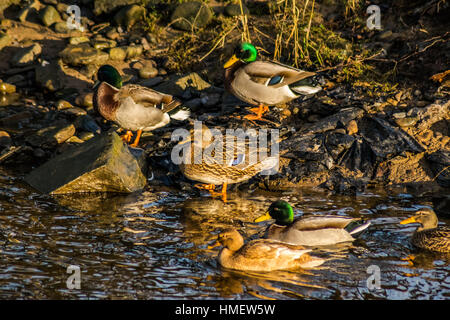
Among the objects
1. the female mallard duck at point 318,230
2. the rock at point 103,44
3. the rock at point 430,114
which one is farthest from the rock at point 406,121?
the rock at point 103,44

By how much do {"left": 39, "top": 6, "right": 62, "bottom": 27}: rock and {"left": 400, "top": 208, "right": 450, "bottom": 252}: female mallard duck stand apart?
7.92 metres

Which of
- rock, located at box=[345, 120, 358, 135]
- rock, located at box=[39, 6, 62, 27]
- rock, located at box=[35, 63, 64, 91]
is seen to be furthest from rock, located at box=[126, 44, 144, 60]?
rock, located at box=[345, 120, 358, 135]

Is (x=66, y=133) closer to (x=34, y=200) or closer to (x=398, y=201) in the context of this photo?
(x=34, y=200)

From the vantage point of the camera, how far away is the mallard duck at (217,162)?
6941mm

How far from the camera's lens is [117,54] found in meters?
10.3

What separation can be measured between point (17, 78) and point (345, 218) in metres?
6.66

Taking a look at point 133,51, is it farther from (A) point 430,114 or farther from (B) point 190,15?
(A) point 430,114

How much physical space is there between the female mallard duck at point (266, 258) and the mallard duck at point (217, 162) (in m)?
1.85

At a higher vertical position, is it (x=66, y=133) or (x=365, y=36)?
(x=365, y=36)

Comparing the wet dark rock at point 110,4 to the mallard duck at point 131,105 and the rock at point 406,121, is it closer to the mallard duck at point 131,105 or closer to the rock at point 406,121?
the mallard duck at point 131,105

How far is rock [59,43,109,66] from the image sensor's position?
1015 centimetres

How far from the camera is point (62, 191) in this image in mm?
6996

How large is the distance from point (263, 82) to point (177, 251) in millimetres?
3311
